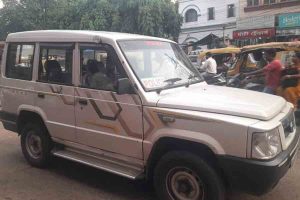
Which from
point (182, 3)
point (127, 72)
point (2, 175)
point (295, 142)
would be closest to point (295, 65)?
point (295, 142)

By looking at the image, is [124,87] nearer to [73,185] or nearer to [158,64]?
[158,64]

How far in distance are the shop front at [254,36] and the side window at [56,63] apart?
26.1m

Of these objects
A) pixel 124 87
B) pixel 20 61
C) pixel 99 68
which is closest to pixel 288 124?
pixel 124 87

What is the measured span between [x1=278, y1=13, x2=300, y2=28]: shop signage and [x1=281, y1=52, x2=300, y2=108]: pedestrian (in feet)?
72.1

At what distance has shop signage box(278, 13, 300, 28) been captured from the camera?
28864mm

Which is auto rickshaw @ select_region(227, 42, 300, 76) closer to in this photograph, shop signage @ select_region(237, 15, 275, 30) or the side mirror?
the side mirror

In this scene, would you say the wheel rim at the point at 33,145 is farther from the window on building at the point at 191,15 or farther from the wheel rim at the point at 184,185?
the window on building at the point at 191,15

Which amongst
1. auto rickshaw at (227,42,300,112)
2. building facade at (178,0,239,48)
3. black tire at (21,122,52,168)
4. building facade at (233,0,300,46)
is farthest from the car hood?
building facade at (178,0,239,48)

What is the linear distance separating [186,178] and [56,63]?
2578mm

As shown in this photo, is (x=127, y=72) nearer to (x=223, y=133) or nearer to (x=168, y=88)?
(x=168, y=88)

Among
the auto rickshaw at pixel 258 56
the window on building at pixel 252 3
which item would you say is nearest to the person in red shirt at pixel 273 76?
the auto rickshaw at pixel 258 56

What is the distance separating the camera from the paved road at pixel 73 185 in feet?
16.6

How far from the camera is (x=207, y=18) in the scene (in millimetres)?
42562

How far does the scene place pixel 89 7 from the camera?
112 feet
